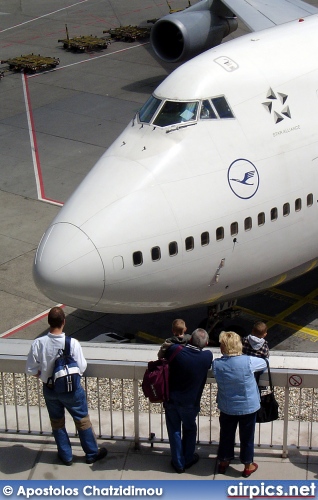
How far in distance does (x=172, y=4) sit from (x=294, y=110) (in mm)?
34111

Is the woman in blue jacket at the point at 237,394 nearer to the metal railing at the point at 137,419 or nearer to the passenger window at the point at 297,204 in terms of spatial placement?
the metal railing at the point at 137,419

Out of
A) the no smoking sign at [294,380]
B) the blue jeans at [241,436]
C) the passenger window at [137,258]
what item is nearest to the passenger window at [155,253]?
Answer: the passenger window at [137,258]

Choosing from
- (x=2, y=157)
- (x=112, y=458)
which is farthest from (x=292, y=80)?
(x=2, y=157)

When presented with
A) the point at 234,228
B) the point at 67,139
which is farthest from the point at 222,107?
the point at 67,139

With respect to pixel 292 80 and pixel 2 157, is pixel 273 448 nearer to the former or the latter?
pixel 292 80

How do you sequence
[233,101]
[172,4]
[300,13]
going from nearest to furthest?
[233,101] → [300,13] → [172,4]

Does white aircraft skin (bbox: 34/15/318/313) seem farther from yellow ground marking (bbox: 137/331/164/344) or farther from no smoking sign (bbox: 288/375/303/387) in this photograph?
no smoking sign (bbox: 288/375/303/387)

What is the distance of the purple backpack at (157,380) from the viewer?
900 cm

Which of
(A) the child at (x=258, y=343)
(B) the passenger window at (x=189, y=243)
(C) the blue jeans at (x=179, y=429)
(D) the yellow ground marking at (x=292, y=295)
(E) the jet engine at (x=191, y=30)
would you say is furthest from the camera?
(E) the jet engine at (x=191, y=30)

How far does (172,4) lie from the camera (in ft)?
151

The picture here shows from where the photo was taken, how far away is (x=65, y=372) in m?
9.11

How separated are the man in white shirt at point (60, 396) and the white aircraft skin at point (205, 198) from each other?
→ 303 cm

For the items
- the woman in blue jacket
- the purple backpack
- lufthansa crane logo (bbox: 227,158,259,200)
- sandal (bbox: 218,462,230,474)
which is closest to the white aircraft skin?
lufthansa crane logo (bbox: 227,158,259,200)

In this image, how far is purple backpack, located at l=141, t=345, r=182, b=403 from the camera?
900 centimetres
